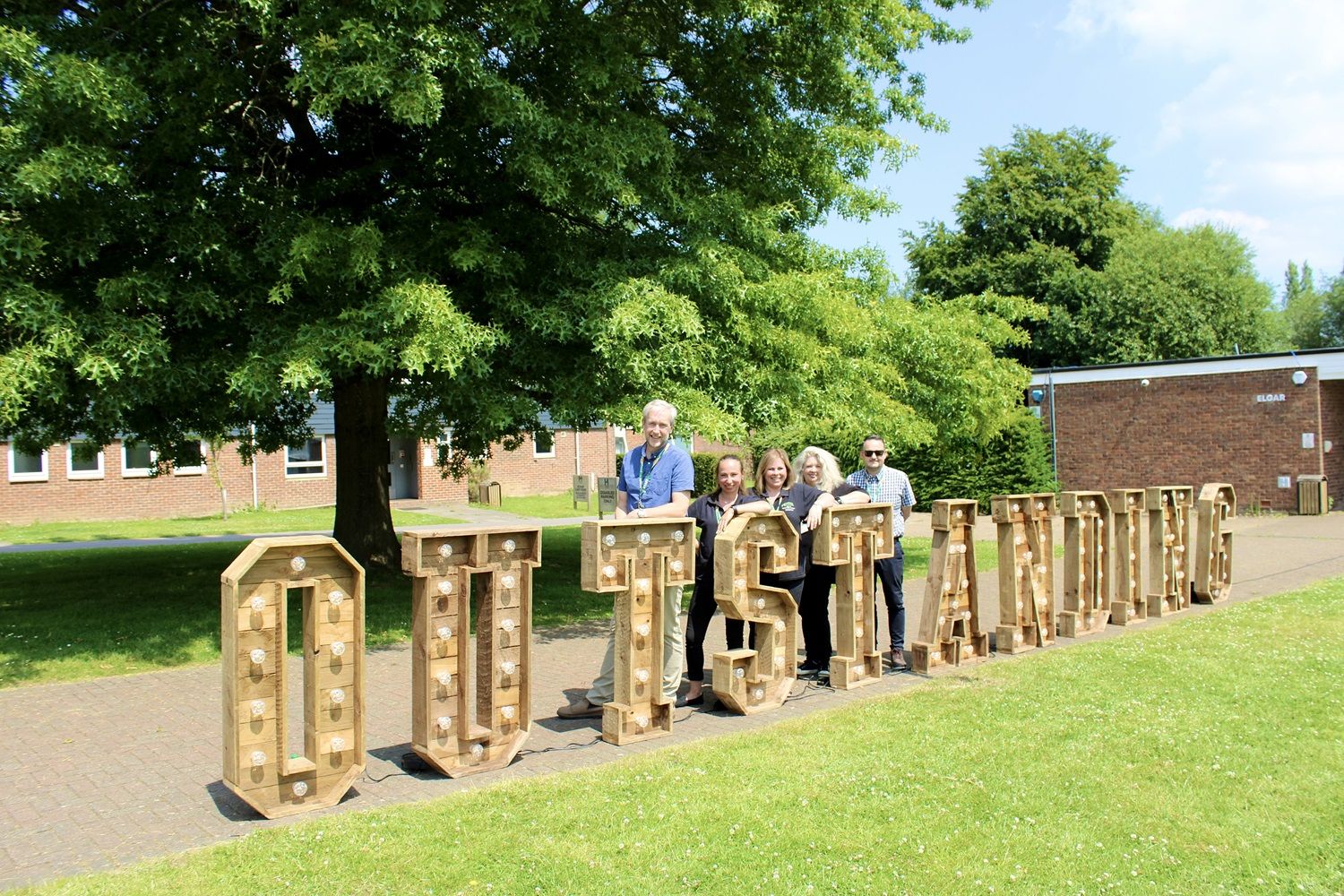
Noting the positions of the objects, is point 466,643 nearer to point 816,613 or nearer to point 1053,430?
point 816,613

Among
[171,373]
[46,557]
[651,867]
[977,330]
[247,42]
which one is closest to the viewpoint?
[651,867]

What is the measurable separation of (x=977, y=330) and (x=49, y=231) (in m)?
11.5

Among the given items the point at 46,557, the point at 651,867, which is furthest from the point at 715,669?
the point at 46,557

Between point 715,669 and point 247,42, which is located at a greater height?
point 247,42

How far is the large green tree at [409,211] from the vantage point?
841cm

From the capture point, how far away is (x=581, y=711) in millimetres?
7059

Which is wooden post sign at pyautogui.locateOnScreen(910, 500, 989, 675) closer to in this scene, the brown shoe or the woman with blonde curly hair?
the woman with blonde curly hair

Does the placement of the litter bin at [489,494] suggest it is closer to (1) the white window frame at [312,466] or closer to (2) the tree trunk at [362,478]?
(1) the white window frame at [312,466]

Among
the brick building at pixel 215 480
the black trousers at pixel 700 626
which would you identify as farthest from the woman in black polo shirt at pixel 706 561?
the brick building at pixel 215 480

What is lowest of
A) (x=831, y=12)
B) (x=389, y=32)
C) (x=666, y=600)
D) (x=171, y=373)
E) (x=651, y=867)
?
(x=651, y=867)

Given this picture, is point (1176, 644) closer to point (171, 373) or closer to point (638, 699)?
point (638, 699)

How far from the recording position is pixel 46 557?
17594mm

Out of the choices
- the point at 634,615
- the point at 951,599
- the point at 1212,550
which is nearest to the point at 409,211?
the point at 634,615

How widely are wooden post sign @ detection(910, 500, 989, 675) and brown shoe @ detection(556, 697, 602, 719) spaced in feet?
8.69
